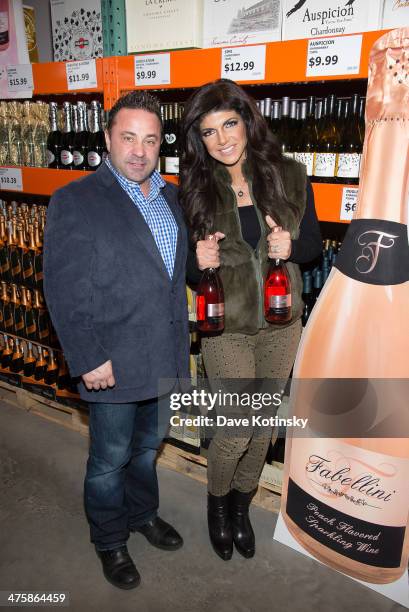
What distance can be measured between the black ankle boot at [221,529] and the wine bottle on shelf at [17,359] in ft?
5.98

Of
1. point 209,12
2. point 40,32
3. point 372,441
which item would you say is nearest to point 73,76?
point 209,12

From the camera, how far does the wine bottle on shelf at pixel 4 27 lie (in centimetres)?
275

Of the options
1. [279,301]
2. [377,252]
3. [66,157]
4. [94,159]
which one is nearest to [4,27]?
[66,157]

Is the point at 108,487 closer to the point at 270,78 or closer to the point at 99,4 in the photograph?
the point at 270,78

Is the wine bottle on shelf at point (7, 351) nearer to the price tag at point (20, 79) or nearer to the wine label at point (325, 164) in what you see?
the price tag at point (20, 79)

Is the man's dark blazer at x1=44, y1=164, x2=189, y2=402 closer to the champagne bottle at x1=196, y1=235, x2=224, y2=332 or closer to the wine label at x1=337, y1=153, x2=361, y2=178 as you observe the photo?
the champagne bottle at x1=196, y1=235, x2=224, y2=332

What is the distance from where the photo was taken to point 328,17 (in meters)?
1.82

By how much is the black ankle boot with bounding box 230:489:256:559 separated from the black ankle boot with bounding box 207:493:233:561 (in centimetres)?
3

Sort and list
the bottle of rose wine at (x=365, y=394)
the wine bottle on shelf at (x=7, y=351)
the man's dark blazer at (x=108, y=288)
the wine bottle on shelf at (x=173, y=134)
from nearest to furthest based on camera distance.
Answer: the bottle of rose wine at (x=365, y=394), the man's dark blazer at (x=108, y=288), the wine bottle on shelf at (x=173, y=134), the wine bottle on shelf at (x=7, y=351)

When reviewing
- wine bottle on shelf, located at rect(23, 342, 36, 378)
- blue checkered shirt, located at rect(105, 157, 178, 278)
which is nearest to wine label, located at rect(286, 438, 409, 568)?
blue checkered shirt, located at rect(105, 157, 178, 278)

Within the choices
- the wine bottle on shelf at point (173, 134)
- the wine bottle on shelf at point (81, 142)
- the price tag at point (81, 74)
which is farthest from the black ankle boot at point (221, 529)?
the price tag at point (81, 74)

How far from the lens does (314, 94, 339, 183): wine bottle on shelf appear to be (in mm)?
1875

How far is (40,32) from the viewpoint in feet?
12.7

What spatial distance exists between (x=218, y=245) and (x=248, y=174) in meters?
0.28
